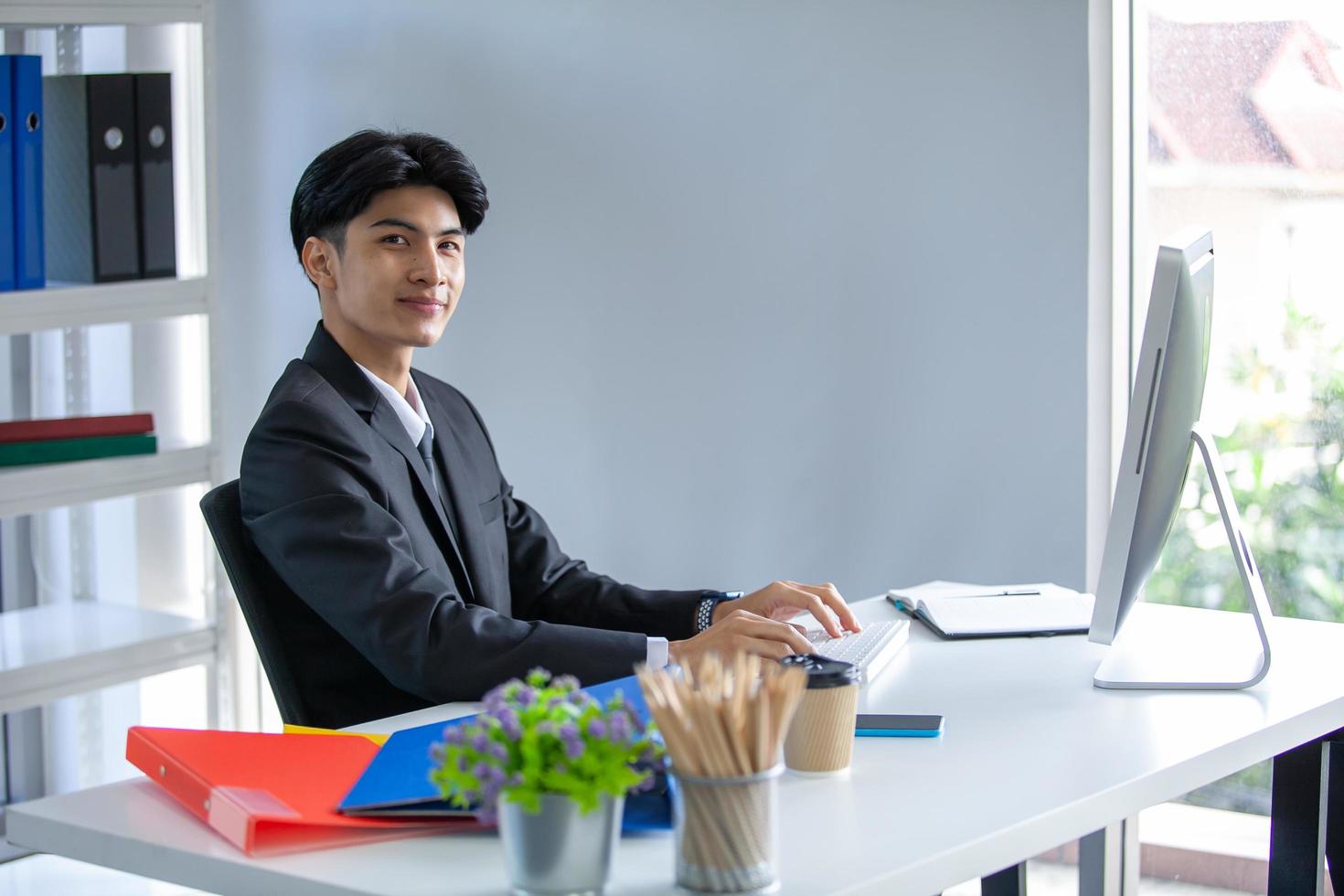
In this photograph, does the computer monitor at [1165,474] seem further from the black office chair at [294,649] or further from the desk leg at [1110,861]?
the black office chair at [294,649]

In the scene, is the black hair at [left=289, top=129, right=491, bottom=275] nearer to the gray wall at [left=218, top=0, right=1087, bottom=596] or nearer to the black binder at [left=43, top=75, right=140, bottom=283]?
the black binder at [left=43, top=75, right=140, bottom=283]

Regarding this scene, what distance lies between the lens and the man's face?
2.02 meters

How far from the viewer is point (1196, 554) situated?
2945 mm

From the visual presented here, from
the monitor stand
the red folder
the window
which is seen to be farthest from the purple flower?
the window

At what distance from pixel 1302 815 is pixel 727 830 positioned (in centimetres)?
110

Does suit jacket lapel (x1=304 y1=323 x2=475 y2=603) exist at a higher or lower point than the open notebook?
higher

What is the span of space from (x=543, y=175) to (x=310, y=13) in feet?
2.16

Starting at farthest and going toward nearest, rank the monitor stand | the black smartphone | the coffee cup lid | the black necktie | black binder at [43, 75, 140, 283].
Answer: black binder at [43, 75, 140, 283], the black necktie, the monitor stand, the black smartphone, the coffee cup lid

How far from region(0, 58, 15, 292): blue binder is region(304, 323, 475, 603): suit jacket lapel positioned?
0.99 metres

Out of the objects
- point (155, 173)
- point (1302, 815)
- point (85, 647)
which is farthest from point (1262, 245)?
point (85, 647)

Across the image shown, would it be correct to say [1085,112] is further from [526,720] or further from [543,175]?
[526,720]

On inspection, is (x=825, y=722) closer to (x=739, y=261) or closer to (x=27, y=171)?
(x=739, y=261)

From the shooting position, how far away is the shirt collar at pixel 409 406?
2.02 meters

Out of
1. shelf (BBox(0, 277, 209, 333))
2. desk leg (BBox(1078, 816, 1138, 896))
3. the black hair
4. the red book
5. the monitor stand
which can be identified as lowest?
desk leg (BBox(1078, 816, 1138, 896))
